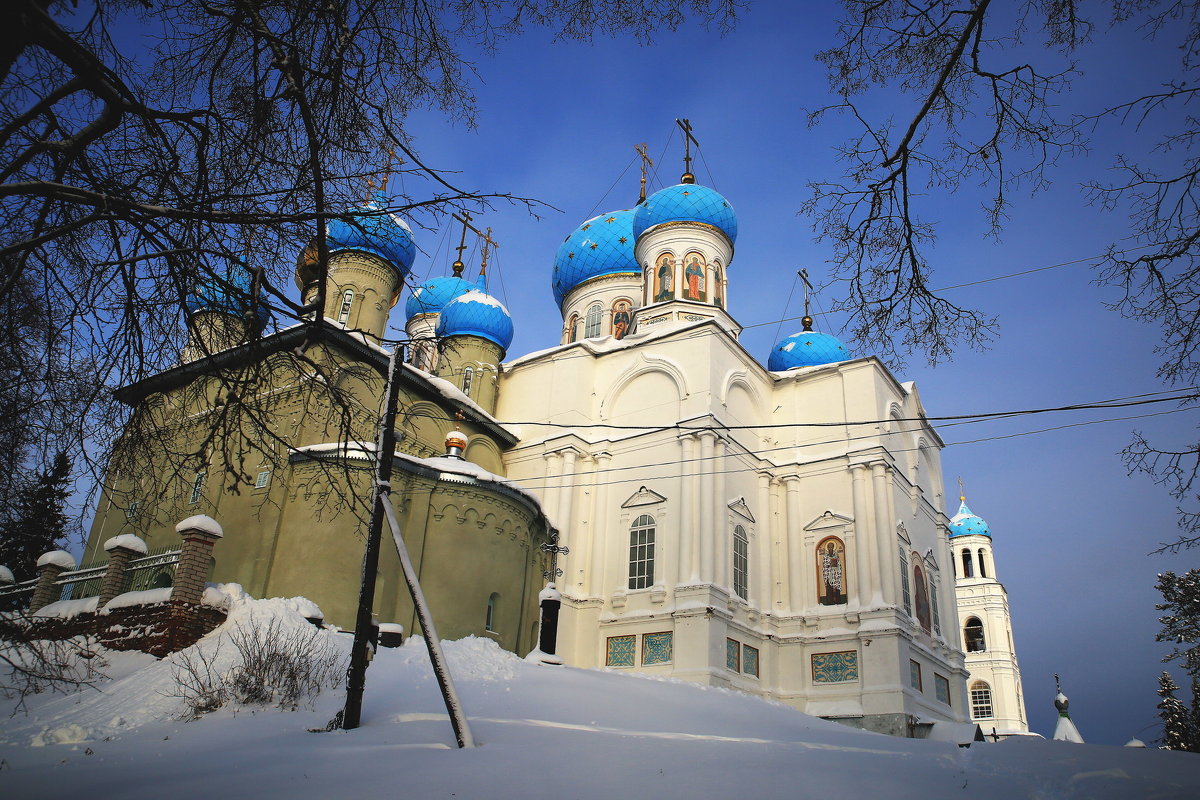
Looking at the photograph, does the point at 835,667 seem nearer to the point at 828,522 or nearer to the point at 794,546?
the point at 794,546

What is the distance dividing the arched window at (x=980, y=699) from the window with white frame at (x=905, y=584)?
78.0ft

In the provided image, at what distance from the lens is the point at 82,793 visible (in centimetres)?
581

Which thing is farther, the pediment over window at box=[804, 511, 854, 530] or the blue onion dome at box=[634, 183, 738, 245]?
the blue onion dome at box=[634, 183, 738, 245]

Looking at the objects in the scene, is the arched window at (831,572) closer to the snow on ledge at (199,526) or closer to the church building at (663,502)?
the church building at (663,502)

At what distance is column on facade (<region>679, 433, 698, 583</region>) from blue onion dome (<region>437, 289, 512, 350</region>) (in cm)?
767

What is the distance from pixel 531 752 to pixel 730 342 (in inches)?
651

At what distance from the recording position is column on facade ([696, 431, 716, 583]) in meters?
19.0

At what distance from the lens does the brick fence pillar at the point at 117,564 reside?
40.3 ft

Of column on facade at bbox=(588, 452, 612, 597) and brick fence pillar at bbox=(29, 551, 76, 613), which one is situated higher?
column on facade at bbox=(588, 452, 612, 597)

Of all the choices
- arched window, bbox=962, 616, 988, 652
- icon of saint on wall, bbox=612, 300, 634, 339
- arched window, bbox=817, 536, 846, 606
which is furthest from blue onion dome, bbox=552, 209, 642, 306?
arched window, bbox=962, 616, 988, 652

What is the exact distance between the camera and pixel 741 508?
2088 cm

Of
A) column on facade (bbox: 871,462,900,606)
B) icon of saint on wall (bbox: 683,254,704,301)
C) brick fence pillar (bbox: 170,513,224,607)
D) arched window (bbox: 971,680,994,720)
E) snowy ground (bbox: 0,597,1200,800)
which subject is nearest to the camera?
snowy ground (bbox: 0,597,1200,800)

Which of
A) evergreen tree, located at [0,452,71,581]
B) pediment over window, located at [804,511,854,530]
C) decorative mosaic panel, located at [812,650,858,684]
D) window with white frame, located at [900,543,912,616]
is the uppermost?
pediment over window, located at [804,511,854,530]

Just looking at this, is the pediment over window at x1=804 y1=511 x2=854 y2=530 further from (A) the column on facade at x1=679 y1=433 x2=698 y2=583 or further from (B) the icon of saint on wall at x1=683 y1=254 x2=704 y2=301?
(B) the icon of saint on wall at x1=683 y1=254 x2=704 y2=301
